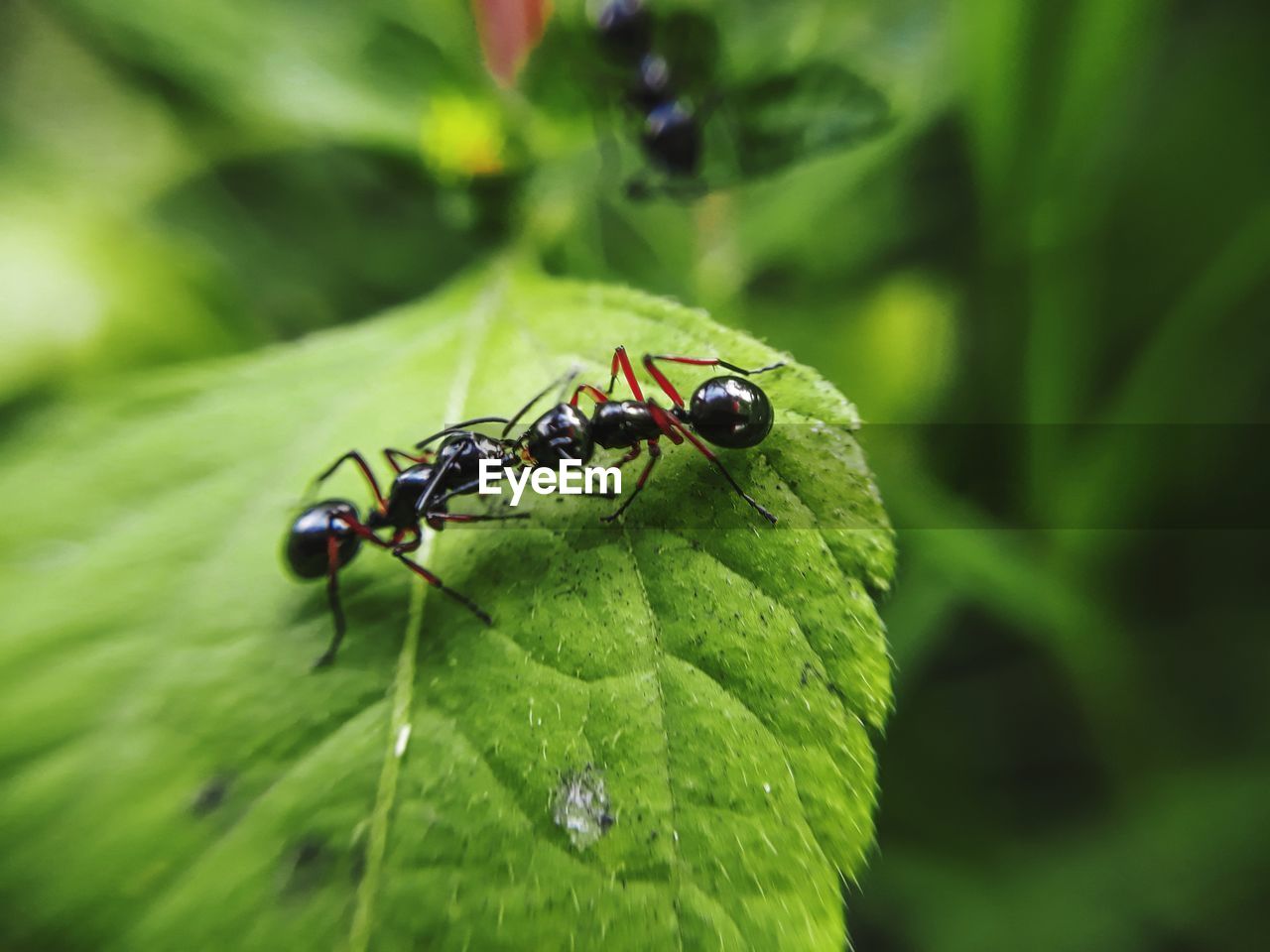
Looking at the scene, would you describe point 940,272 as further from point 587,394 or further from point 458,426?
point 458,426

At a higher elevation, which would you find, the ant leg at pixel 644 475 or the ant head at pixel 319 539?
the ant leg at pixel 644 475

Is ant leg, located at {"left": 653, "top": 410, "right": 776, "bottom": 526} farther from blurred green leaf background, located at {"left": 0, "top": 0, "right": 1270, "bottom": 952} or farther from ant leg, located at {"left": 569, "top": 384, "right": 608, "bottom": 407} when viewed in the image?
blurred green leaf background, located at {"left": 0, "top": 0, "right": 1270, "bottom": 952}

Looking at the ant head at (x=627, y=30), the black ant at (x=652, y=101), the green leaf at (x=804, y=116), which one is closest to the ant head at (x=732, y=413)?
the green leaf at (x=804, y=116)

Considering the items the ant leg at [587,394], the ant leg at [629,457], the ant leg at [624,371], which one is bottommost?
the ant leg at [629,457]

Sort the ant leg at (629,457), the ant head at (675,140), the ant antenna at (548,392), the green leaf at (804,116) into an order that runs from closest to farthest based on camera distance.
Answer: the ant leg at (629,457)
the ant antenna at (548,392)
the green leaf at (804,116)
the ant head at (675,140)

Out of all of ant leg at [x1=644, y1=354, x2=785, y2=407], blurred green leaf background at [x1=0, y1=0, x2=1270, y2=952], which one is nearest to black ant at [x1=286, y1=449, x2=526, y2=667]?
ant leg at [x1=644, y1=354, x2=785, y2=407]

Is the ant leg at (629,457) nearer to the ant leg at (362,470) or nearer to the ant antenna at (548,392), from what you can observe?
the ant antenna at (548,392)

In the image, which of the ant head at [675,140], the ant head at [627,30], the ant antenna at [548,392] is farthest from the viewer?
the ant head at [627,30]
